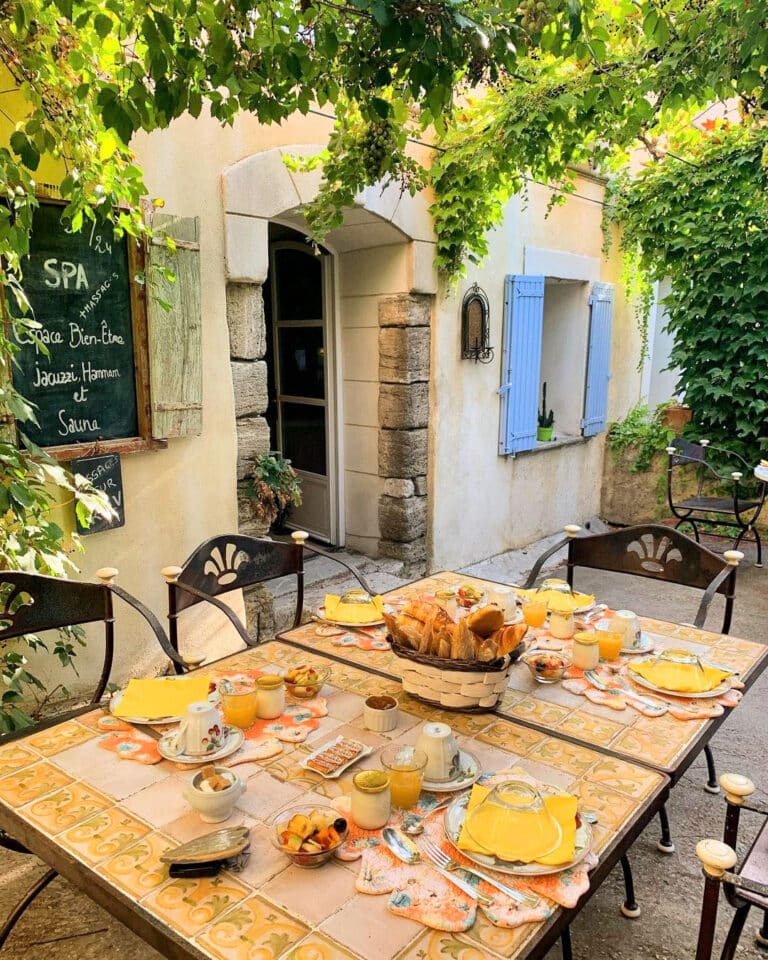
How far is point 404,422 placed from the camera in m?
4.50

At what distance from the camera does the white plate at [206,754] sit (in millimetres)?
1396

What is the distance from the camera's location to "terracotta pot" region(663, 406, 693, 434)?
623 centimetres

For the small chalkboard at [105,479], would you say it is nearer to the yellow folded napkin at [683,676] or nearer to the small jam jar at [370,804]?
the small jam jar at [370,804]

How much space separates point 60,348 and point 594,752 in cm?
241

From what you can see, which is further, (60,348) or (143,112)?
(60,348)

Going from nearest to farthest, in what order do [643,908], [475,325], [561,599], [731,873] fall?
[731,873]
[643,908]
[561,599]
[475,325]

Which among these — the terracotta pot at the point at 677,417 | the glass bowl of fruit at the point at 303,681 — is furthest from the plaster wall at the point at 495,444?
the glass bowl of fruit at the point at 303,681

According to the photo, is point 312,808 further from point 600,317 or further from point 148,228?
point 600,317

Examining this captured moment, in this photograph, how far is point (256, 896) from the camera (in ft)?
3.45

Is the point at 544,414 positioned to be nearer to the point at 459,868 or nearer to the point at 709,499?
the point at 709,499

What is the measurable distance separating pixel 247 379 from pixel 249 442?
311mm

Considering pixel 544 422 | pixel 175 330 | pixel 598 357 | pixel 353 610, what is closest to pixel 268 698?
pixel 353 610

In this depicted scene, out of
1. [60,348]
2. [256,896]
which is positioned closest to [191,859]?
[256,896]

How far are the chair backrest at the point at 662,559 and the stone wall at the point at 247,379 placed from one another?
66.3 inches
